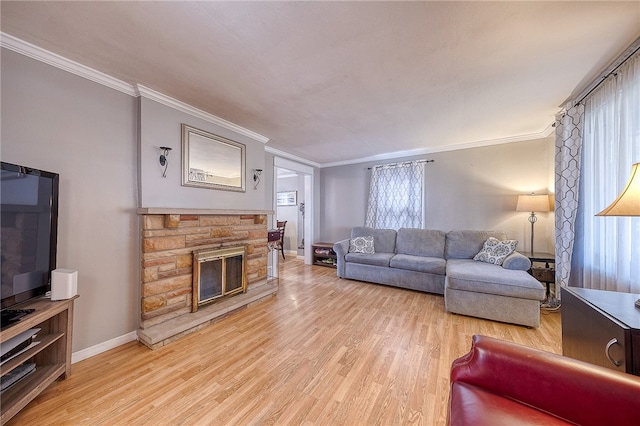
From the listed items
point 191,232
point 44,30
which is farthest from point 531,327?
point 44,30

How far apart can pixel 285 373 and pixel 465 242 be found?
334 cm

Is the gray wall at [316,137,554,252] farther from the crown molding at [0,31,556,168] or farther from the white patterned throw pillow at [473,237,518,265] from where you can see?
the white patterned throw pillow at [473,237,518,265]

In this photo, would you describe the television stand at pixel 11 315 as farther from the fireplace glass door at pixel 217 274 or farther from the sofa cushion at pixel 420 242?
the sofa cushion at pixel 420 242

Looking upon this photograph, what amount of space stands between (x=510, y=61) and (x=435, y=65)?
559mm

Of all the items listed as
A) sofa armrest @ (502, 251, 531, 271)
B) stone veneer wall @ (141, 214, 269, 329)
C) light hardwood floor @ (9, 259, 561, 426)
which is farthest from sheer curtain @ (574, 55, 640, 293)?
stone veneer wall @ (141, 214, 269, 329)

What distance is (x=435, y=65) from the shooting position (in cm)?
182

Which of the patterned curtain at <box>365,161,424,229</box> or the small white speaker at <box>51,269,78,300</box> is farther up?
the patterned curtain at <box>365,161,424,229</box>

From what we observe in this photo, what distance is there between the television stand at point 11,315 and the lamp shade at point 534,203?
5000mm

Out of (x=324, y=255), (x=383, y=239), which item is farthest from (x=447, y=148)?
(x=324, y=255)

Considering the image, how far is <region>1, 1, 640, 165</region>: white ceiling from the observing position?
133 cm

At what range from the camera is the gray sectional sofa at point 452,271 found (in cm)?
245

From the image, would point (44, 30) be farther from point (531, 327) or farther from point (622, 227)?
point (531, 327)

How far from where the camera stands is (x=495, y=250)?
3234 mm

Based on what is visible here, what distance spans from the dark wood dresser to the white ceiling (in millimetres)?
1656
